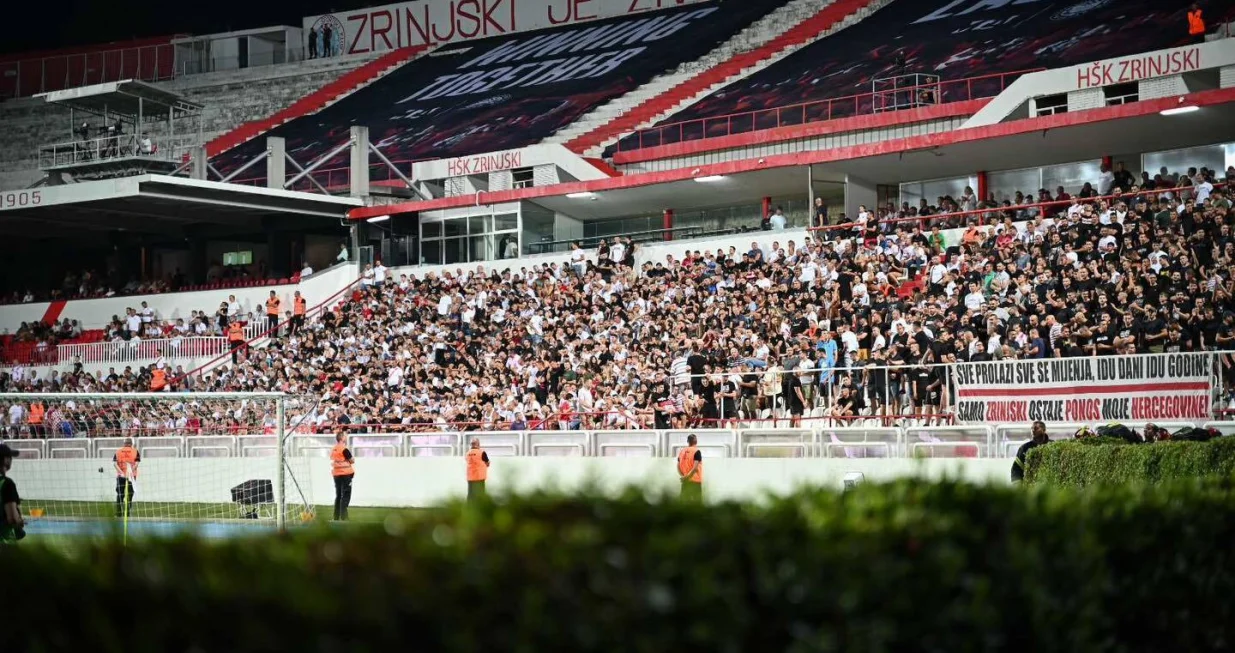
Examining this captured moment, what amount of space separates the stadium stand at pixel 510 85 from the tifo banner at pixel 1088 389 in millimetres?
28603

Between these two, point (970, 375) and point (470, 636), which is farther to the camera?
point (970, 375)

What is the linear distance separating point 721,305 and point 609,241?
781 cm

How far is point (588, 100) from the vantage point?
50281 millimetres

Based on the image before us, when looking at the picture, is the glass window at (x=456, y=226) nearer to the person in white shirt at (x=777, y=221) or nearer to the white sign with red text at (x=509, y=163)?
the white sign with red text at (x=509, y=163)

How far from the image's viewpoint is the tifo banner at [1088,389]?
19.8 metres

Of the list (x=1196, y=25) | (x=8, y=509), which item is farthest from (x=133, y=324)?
(x=8, y=509)

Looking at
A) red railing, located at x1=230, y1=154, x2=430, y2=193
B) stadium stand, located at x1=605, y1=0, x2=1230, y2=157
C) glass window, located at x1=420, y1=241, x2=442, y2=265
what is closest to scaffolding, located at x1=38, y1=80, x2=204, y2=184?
red railing, located at x1=230, y1=154, x2=430, y2=193

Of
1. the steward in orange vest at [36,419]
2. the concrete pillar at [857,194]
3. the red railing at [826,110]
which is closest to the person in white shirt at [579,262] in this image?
the concrete pillar at [857,194]

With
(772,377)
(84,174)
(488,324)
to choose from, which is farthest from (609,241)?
(84,174)

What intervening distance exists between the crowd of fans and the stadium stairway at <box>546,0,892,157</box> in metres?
11.0

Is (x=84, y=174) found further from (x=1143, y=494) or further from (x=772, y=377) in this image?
(x=1143, y=494)

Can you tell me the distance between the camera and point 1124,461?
1379 cm

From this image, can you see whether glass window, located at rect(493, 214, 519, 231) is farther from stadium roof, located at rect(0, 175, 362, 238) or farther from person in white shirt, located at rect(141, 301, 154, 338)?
person in white shirt, located at rect(141, 301, 154, 338)

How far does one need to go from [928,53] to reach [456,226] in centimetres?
1557
